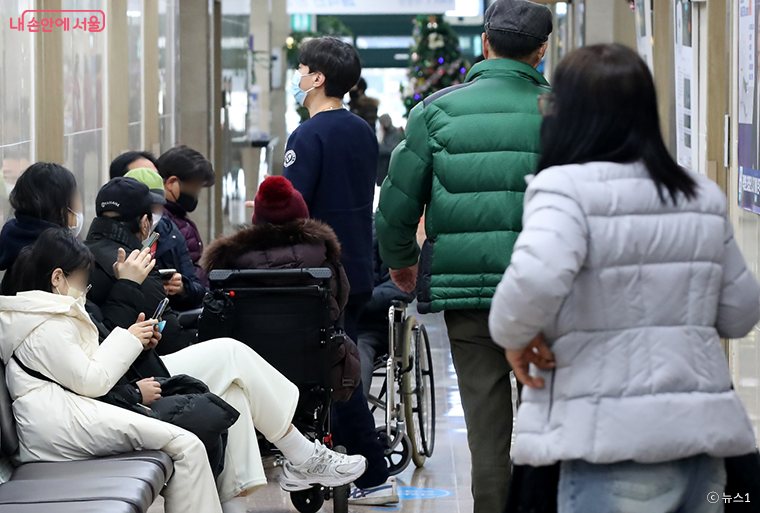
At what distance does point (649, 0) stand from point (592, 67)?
4.52 meters

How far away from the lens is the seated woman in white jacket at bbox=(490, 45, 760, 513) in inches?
71.7

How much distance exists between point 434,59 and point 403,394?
1130cm

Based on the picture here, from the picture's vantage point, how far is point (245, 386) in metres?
3.58

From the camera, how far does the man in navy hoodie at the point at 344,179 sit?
13.3ft

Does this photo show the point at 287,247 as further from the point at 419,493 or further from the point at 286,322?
the point at 419,493

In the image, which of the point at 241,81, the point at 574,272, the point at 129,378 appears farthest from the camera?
the point at 241,81

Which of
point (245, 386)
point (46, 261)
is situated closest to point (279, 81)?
point (245, 386)

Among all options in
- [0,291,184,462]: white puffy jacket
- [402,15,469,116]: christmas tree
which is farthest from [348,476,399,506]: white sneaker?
[402,15,469,116]: christmas tree

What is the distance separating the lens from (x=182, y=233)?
5262 mm

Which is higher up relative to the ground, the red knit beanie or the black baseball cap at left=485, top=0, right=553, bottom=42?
the black baseball cap at left=485, top=0, right=553, bottom=42

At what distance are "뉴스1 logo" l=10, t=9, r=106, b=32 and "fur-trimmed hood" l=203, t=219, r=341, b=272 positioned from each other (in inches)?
62.5

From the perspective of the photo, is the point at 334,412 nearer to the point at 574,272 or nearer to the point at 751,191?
the point at 751,191

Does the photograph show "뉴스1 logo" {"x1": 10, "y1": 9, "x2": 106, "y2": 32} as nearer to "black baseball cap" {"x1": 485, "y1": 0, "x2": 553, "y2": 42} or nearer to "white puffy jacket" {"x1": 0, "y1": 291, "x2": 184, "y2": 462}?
"white puffy jacket" {"x1": 0, "y1": 291, "x2": 184, "y2": 462}

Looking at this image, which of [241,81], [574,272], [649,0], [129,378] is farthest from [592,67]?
[241,81]
